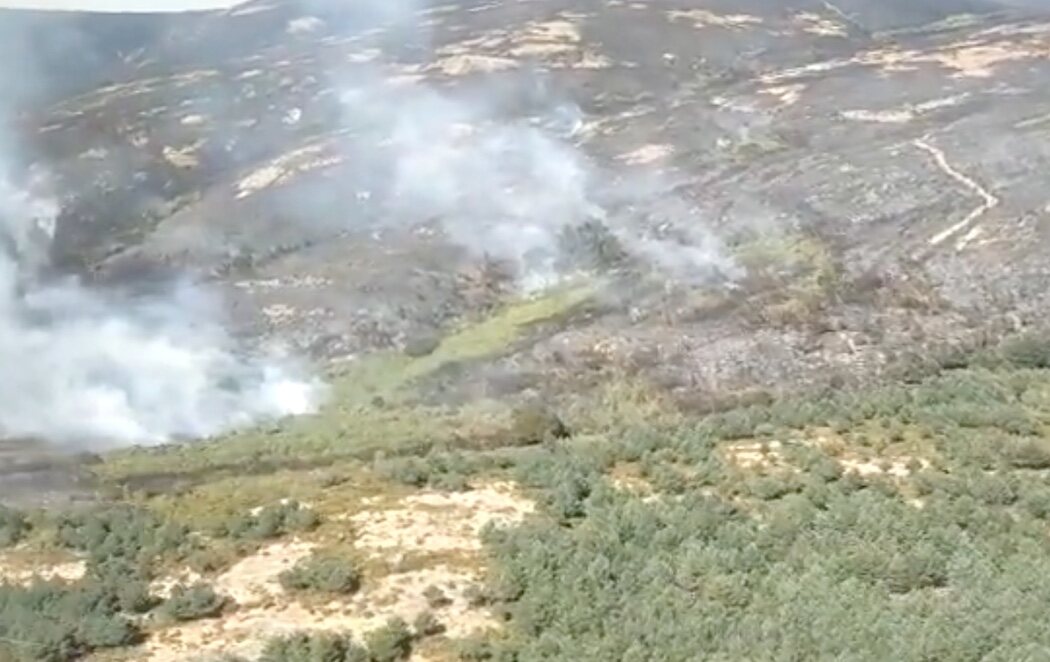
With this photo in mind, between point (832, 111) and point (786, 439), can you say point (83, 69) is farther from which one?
point (786, 439)

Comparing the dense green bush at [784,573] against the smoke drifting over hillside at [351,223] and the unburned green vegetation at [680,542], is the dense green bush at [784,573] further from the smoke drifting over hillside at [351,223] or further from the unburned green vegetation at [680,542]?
the smoke drifting over hillside at [351,223]

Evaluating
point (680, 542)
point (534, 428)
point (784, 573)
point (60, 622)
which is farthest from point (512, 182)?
point (60, 622)

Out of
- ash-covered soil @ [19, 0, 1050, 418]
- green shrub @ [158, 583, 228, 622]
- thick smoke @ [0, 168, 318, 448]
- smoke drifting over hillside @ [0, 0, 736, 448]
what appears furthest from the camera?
ash-covered soil @ [19, 0, 1050, 418]

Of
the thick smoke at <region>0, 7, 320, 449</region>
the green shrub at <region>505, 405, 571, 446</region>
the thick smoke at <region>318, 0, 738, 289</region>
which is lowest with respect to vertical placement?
Answer: the thick smoke at <region>318, 0, 738, 289</region>

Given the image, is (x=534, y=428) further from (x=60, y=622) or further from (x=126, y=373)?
(x=126, y=373)

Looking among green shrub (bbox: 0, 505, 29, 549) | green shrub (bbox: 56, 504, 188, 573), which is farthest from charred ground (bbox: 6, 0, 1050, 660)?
green shrub (bbox: 56, 504, 188, 573)

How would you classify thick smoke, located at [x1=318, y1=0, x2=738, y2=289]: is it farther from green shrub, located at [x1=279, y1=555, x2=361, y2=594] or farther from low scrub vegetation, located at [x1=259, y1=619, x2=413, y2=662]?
low scrub vegetation, located at [x1=259, y1=619, x2=413, y2=662]

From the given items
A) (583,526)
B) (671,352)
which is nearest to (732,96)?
(671,352)
